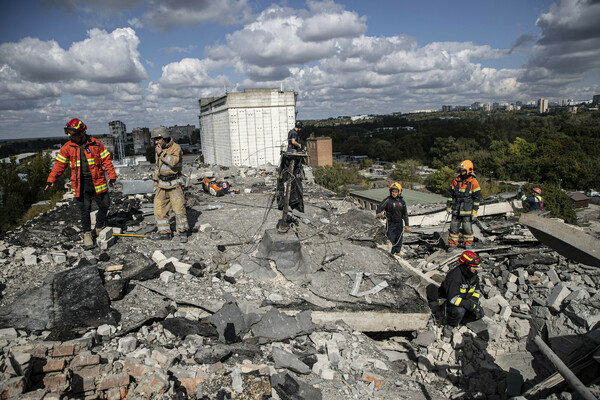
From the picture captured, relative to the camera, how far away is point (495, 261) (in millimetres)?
7133

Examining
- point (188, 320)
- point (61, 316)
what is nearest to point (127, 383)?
point (188, 320)

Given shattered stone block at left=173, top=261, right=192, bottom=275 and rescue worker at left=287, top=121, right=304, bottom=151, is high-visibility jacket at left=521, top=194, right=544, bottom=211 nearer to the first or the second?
rescue worker at left=287, top=121, right=304, bottom=151

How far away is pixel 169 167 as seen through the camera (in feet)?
18.2

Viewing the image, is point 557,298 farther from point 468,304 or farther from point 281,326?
point 281,326

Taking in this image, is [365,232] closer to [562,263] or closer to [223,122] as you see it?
[562,263]

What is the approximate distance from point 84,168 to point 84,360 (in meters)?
3.18

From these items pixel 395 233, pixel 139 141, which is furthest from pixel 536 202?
pixel 139 141

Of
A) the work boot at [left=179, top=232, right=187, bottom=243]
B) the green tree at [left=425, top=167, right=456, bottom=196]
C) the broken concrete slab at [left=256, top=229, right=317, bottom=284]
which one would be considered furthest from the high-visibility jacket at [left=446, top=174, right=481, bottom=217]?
the green tree at [left=425, top=167, right=456, bottom=196]

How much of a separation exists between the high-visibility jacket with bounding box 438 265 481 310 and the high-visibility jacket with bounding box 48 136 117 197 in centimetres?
531

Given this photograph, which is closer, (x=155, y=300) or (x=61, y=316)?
(x=61, y=316)

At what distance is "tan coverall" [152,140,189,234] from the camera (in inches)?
219

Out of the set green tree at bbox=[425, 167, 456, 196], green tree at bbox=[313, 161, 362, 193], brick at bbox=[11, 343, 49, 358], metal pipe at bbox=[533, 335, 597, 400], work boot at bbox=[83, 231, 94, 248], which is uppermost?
work boot at bbox=[83, 231, 94, 248]

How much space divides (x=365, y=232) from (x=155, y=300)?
169 inches

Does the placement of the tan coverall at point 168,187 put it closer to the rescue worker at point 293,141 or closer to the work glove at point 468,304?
the rescue worker at point 293,141
